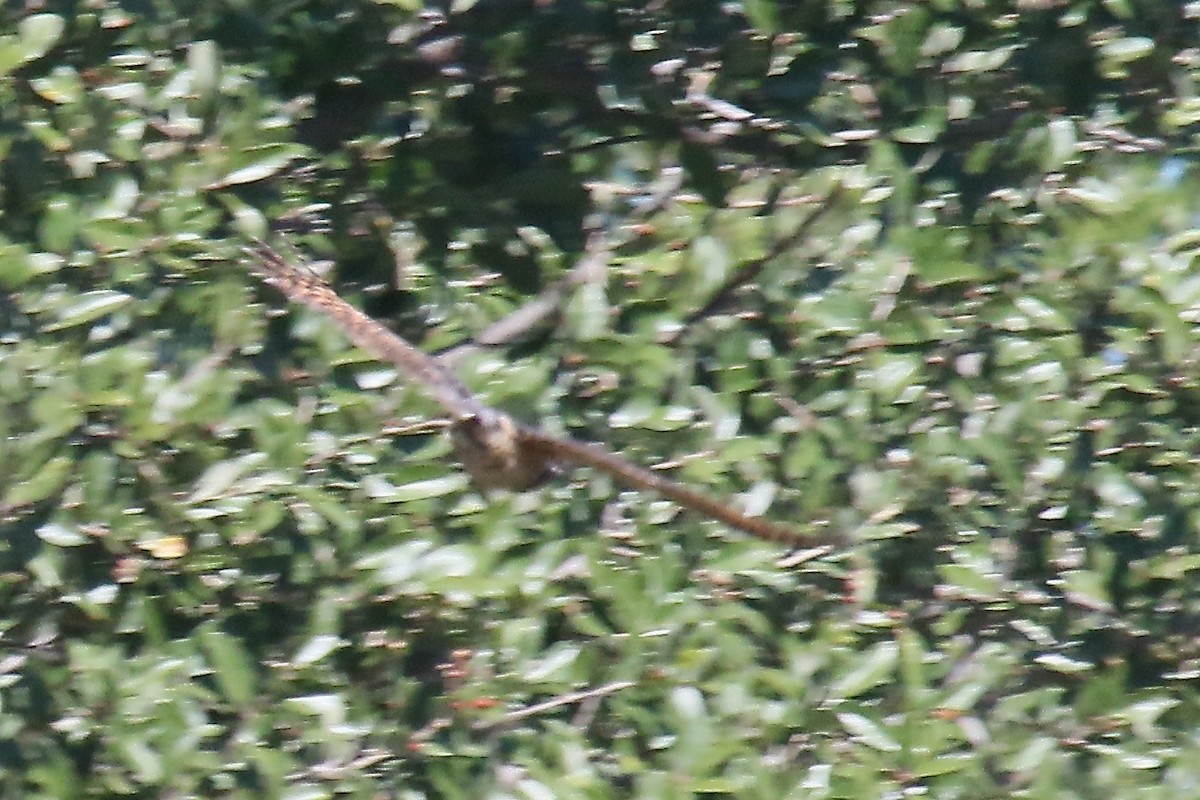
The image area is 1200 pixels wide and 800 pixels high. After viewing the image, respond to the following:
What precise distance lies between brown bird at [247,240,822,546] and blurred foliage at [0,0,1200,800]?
4 centimetres

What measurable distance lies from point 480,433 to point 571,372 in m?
0.21

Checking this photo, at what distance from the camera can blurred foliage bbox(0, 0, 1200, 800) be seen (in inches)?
→ 113

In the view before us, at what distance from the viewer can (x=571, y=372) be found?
3082 mm

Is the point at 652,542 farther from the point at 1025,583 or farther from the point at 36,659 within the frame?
the point at 36,659

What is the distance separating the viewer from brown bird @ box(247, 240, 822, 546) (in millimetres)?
2900

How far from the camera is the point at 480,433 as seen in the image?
297 centimetres

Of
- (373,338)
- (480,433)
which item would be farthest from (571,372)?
(373,338)

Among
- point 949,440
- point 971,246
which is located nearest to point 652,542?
point 949,440

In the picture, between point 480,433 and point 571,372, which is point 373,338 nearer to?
point 480,433

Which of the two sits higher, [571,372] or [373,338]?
[373,338]

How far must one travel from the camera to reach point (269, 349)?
2.99 metres

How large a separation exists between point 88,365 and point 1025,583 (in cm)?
165

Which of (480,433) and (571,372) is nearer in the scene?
(480,433)

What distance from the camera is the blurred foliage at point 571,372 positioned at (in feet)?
9.43
